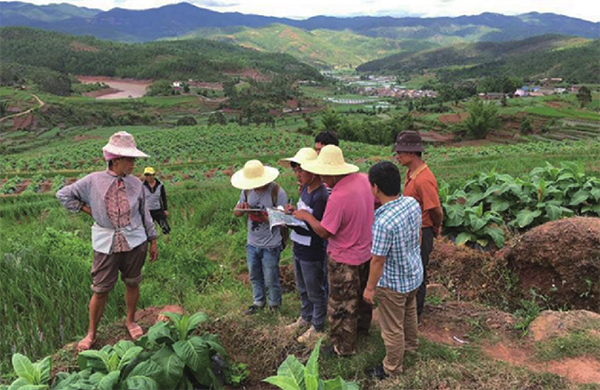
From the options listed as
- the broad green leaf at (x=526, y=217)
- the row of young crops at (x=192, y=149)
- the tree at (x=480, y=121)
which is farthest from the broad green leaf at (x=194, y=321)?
the tree at (x=480, y=121)

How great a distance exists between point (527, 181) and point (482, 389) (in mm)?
4273

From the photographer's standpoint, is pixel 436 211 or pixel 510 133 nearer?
pixel 436 211

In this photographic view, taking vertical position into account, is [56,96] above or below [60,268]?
below

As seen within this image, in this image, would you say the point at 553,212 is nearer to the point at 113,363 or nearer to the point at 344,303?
the point at 344,303

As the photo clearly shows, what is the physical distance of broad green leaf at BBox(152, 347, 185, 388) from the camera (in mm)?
2641

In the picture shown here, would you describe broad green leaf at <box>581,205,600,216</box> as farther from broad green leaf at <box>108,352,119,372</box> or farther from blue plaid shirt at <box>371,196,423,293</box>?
broad green leaf at <box>108,352,119,372</box>

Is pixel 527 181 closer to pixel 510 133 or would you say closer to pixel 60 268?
pixel 60 268

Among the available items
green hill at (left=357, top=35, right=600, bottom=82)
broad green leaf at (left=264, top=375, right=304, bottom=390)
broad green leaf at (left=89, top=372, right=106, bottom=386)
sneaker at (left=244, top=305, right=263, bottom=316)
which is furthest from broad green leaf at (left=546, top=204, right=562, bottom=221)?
green hill at (left=357, top=35, right=600, bottom=82)

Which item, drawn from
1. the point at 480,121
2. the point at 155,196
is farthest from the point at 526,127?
the point at 155,196

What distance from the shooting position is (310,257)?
356 centimetres

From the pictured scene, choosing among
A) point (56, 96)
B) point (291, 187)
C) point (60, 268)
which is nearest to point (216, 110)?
point (56, 96)

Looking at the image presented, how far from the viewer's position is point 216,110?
79375 millimetres

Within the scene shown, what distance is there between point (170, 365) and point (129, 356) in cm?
29

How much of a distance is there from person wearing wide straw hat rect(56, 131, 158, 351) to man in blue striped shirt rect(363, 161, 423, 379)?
208 cm
